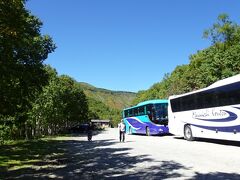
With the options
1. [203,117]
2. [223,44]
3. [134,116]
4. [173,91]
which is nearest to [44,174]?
[203,117]

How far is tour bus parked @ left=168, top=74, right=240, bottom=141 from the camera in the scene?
21.4 meters

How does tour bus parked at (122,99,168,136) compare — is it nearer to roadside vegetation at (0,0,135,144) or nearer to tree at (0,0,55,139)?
roadside vegetation at (0,0,135,144)

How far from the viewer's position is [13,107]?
985 inches

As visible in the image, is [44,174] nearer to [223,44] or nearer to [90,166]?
→ [90,166]

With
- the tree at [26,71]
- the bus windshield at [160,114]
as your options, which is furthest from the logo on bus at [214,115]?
the tree at [26,71]

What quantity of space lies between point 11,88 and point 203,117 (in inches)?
467

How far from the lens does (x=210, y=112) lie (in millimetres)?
24219

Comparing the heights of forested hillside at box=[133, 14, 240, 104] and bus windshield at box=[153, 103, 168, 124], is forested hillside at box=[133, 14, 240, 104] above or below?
above

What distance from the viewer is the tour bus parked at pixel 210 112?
70.1ft

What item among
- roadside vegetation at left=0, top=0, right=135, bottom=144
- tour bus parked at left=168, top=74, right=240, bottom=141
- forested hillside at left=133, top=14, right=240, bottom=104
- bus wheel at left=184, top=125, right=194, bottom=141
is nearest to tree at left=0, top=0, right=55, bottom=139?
roadside vegetation at left=0, top=0, right=135, bottom=144

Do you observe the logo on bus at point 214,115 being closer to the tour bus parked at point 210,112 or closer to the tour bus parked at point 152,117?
the tour bus parked at point 210,112

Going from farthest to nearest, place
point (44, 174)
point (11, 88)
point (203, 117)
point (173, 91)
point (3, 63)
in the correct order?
point (173, 91)
point (203, 117)
point (11, 88)
point (3, 63)
point (44, 174)

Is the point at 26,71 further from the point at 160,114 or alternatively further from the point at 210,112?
the point at 160,114

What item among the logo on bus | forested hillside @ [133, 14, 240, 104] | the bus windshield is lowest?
the logo on bus
